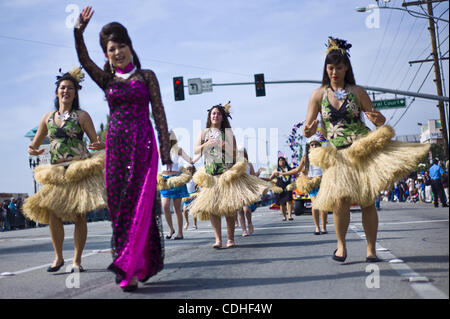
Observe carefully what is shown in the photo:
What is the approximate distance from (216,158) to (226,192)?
62 cm

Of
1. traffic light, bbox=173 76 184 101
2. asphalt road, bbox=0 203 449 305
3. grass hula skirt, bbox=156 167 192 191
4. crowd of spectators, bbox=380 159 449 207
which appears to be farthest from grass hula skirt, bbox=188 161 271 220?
traffic light, bbox=173 76 184 101

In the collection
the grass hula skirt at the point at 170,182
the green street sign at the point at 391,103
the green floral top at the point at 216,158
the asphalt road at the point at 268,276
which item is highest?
the green street sign at the point at 391,103

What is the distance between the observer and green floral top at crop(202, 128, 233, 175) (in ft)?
26.0

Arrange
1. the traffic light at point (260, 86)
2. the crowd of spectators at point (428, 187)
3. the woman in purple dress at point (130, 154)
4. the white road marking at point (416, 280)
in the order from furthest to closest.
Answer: the traffic light at point (260, 86) → the crowd of spectators at point (428, 187) → the woman in purple dress at point (130, 154) → the white road marking at point (416, 280)

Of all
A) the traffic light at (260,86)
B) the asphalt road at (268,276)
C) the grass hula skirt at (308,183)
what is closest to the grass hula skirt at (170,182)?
the grass hula skirt at (308,183)

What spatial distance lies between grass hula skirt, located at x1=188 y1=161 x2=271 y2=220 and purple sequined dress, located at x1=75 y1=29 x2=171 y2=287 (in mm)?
2841

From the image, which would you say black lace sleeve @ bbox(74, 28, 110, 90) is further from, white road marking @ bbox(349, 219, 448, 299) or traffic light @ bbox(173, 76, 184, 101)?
traffic light @ bbox(173, 76, 184, 101)

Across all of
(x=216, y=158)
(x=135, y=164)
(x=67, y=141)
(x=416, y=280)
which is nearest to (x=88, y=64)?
(x=135, y=164)

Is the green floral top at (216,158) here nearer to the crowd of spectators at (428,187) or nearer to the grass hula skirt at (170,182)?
the crowd of spectators at (428,187)

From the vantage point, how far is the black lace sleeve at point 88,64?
4676 mm

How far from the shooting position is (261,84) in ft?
81.0

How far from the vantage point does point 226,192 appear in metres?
7.60

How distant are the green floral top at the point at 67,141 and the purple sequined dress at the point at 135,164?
125 cm
